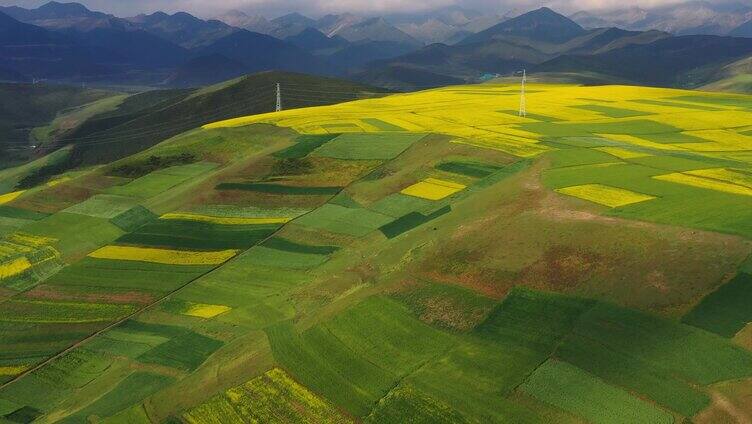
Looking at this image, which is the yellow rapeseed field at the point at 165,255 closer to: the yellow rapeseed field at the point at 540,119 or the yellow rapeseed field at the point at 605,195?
the yellow rapeseed field at the point at 605,195

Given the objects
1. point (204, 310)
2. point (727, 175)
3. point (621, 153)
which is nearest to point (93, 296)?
point (204, 310)

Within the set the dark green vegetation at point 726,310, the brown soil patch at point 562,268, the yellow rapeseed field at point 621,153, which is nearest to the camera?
the dark green vegetation at point 726,310

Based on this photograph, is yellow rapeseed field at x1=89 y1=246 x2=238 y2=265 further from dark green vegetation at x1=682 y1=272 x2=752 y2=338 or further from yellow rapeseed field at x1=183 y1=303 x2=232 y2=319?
dark green vegetation at x1=682 y1=272 x2=752 y2=338

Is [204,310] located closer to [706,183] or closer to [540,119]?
[706,183]

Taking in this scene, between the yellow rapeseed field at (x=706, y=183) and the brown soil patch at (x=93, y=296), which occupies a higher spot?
the yellow rapeseed field at (x=706, y=183)

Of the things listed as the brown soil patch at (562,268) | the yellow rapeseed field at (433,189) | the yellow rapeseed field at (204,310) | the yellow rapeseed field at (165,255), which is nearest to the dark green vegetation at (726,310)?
the brown soil patch at (562,268)

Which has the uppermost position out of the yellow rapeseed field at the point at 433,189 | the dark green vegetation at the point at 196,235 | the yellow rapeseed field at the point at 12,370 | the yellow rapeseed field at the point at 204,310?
the yellow rapeseed field at the point at 433,189

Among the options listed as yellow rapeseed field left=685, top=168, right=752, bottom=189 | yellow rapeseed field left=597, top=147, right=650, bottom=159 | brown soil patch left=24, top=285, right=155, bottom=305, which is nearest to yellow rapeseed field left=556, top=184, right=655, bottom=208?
yellow rapeseed field left=685, top=168, right=752, bottom=189
